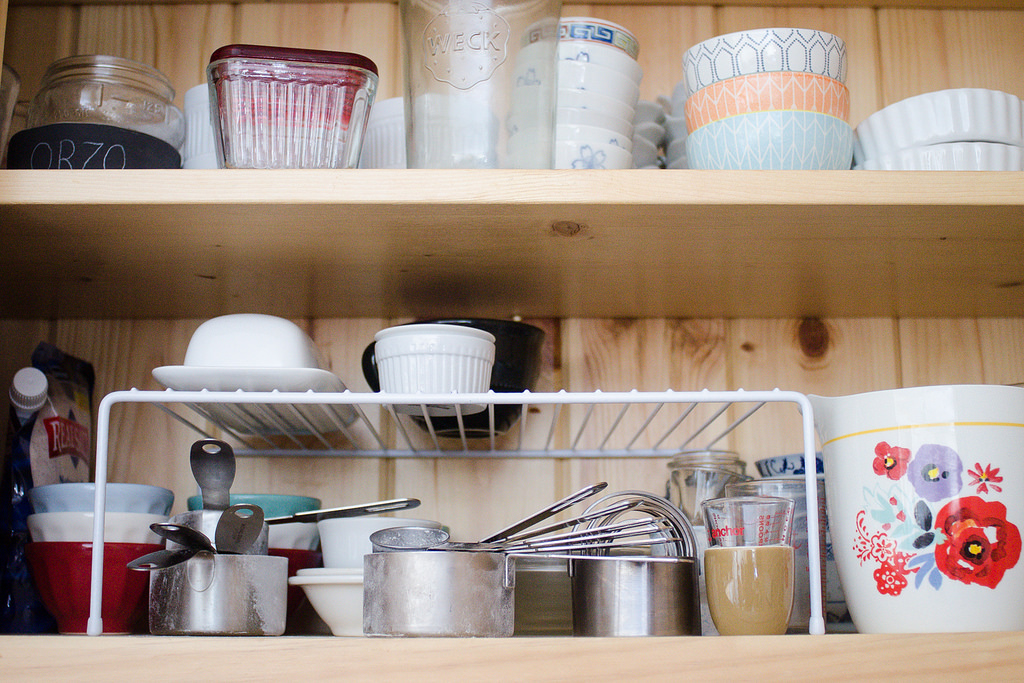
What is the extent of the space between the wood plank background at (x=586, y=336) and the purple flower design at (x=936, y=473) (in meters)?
0.33

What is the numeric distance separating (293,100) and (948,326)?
77cm

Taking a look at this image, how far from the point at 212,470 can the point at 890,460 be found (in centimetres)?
55

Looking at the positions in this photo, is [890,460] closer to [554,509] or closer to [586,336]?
[554,509]

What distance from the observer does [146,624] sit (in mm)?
832

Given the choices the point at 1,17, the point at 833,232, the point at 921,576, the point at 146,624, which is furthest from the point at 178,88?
the point at 921,576

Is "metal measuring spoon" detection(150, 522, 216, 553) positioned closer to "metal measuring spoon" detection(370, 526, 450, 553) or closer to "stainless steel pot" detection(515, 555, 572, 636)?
"metal measuring spoon" detection(370, 526, 450, 553)

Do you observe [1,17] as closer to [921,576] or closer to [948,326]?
[921,576]

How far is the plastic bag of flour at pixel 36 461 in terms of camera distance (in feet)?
2.68

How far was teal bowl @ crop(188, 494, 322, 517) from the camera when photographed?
2.76ft

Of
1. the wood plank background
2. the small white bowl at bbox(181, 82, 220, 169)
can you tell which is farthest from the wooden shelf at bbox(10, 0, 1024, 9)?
the small white bowl at bbox(181, 82, 220, 169)

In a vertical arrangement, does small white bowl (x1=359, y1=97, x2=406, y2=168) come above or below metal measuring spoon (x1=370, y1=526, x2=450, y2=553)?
Answer: above

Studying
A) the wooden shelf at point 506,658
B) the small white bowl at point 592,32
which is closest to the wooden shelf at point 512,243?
the small white bowl at point 592,32

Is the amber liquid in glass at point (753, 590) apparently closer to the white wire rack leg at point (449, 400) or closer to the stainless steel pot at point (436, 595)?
the white wire rack leg at point (449, 400)

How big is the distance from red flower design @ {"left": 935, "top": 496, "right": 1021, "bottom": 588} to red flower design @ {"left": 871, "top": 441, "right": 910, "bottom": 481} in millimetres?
41
